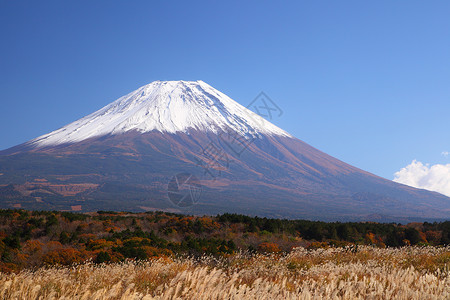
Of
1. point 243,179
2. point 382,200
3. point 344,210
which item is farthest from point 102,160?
point 382,200

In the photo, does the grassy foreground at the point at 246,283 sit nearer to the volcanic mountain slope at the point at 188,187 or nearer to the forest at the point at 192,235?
the forest at the point at 192,235

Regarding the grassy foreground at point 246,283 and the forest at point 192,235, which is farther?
the forest at point 192,235

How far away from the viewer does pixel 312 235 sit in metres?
26.2

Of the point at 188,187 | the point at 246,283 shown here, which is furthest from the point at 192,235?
the point at 188,187

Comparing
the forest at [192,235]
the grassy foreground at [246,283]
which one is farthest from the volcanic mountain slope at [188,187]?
the grassy foreground at [246,283]

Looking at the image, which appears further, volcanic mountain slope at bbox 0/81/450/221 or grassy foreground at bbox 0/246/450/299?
volcanic mountain slope at bbox 0/81/450/221

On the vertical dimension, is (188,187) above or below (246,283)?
below

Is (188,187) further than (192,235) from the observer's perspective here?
Yes

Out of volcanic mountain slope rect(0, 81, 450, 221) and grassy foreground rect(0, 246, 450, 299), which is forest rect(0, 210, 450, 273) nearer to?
grassy foreground rect(0, 246, 450, 299)

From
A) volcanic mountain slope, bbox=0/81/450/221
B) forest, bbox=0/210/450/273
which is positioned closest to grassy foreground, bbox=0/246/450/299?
forest, bbox=0/210/450/273

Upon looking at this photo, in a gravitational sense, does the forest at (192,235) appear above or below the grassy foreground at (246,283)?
below

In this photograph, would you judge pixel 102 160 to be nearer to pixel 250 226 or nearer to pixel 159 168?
pixel 159 168

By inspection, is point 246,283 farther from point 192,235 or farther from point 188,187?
point 188,187

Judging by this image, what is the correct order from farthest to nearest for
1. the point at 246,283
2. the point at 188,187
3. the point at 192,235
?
1. the point at 188,187
2. the point at 192,235
3. the point at 246,283
